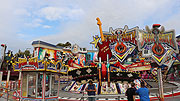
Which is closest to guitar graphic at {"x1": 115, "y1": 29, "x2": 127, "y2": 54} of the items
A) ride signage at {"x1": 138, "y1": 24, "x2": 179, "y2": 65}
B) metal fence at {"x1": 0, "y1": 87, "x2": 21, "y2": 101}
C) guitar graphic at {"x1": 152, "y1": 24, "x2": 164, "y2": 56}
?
ride signage at {"x1": 138, "y1": 24, "x2": 179, "y2": 65}

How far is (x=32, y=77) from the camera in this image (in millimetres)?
8961

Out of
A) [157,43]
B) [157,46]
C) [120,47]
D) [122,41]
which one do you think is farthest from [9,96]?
[122,41]

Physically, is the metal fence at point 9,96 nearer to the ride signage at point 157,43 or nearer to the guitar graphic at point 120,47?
the ride signage at point 157,43

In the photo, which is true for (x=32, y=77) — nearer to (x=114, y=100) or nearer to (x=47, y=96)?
(x=47, y=96)

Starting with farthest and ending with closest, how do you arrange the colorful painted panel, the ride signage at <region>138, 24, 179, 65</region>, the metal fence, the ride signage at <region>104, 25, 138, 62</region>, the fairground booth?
the ride signage at <region>104, 25, 138, 62</region>, the ride signage at <region>138, 24, 179, 65</region>, the colorful painted panel, the fairground booth, the metal fence

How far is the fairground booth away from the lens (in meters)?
8.40

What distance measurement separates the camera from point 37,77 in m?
8.62

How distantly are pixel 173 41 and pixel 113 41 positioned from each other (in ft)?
28.4

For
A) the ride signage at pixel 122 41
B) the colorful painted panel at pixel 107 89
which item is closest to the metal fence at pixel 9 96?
the colorful painted panel at pixel 107 89

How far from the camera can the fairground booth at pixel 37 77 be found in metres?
8.40

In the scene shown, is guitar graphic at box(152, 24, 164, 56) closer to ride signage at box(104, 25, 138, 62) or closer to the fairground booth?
ride signage at box(104, 25, 138, 62)

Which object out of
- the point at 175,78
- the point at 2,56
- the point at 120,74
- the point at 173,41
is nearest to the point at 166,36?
the point at 173,41

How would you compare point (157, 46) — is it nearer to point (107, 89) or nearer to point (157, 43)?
point (157, 43)

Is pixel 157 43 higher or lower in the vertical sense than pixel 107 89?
higher
